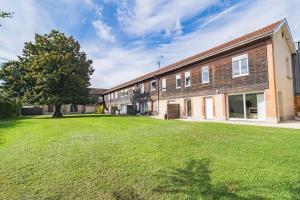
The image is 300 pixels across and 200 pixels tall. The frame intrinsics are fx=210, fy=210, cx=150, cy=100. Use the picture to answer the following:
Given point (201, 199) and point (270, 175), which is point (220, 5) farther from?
point (201, 199)

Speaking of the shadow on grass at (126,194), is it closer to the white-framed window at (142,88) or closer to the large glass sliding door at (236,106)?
the large glass sliding door at (236,106)

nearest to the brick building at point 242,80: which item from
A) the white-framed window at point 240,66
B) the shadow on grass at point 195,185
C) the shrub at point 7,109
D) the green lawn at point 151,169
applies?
the white-framed window at point 240,66

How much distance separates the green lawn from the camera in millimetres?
4238

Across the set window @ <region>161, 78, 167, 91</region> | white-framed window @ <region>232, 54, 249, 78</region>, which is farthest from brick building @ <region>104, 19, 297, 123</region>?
window @ <region>161, 78, 167, 91</region>

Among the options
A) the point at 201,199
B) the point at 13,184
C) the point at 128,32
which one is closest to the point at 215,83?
the point at 128,32

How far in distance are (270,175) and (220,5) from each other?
41.2 ft

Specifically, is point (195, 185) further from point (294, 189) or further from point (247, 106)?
point (247, 106)

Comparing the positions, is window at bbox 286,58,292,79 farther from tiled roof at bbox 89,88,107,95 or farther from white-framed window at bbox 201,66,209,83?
tiled roof at bbox 89,88,107,95

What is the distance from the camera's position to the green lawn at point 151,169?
13.9 feet

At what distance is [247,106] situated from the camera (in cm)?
1498

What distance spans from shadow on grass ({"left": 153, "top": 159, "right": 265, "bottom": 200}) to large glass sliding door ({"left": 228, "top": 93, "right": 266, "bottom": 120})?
34.5 feet

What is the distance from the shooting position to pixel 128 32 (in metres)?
19.3

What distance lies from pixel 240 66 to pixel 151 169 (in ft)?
→ 42.2

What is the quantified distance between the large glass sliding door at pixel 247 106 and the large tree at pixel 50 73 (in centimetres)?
1771
